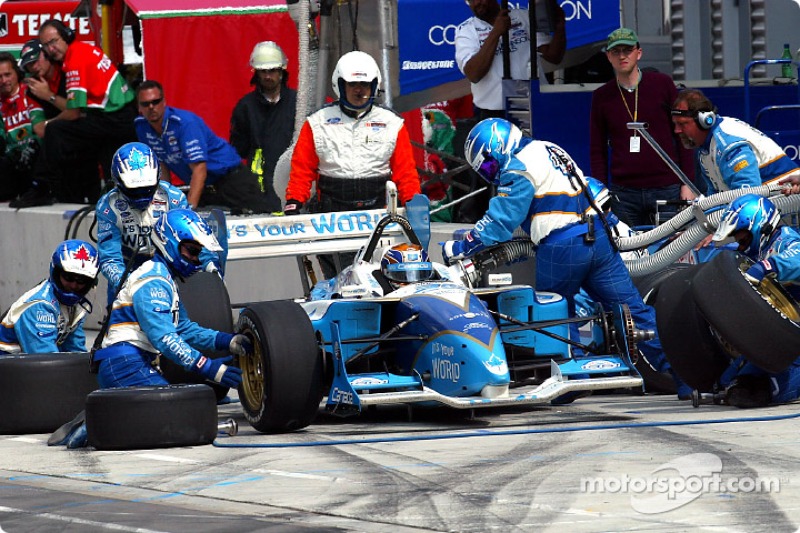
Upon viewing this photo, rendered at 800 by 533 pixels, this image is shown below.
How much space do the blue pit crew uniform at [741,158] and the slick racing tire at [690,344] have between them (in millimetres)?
998

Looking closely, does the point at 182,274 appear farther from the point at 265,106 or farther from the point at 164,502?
the point at 265,106

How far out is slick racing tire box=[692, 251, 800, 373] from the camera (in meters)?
10.2

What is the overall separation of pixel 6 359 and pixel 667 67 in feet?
26.5

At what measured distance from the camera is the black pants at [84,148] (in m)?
17.4

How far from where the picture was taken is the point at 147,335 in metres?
10.1

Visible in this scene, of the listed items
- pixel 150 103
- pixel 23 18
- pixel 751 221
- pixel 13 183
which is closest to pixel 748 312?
pixel 751 221

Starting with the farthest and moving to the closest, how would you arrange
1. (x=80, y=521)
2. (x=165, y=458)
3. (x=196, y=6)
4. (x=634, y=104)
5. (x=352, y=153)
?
(x=196, y=6), (x=634, y=104), (x=352, y=153), (x=165, y=458), (x=80, y=521)

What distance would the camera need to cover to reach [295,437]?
9984 mm

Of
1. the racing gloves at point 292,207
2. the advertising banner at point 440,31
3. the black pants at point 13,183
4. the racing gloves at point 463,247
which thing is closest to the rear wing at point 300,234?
the racing gloves at point 292,207

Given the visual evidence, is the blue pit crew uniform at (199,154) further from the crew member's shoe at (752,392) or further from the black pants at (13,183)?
the crew member's shoe at (752,392)

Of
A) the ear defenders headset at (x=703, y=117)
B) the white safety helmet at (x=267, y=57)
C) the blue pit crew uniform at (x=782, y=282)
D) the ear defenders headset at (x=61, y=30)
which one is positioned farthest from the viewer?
the ear defenders headset at (x=61, y=30)

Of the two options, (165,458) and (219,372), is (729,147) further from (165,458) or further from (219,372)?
(165,458)

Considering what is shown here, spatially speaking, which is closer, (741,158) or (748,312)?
(748,312)
